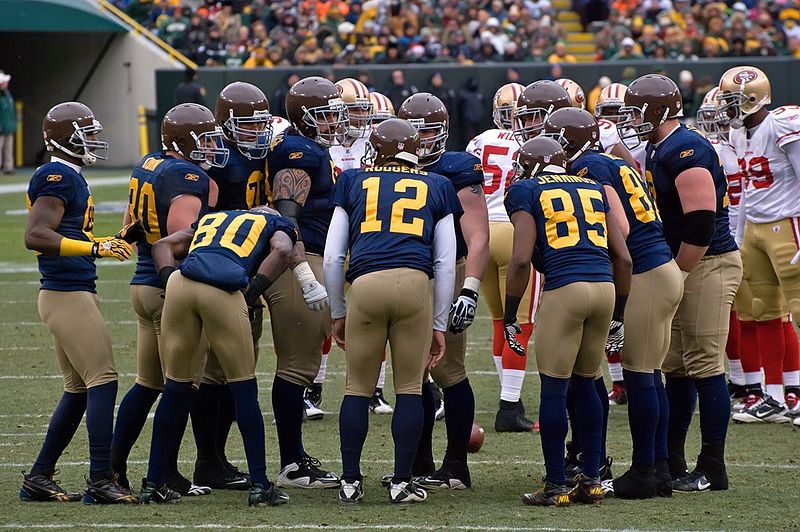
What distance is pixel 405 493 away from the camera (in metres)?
5.42

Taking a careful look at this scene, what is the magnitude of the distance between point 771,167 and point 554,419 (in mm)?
2731

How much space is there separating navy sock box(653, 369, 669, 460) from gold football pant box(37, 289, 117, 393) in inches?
96.3

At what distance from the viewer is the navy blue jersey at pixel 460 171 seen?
5.93 meters

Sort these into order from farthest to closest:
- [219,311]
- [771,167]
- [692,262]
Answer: [771,167] → [692,262] → [219,311]

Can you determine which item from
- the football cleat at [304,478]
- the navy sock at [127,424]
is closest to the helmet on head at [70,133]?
the navy sock at [127,424]

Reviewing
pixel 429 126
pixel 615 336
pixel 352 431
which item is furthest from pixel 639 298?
pixel 352 431

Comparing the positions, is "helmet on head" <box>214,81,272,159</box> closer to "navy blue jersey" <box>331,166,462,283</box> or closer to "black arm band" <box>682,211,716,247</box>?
"navy blue jersey" <box>331,166,462,283</box>

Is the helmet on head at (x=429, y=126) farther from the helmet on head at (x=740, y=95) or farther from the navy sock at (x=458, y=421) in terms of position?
the helmet on head at (x=740, y=95)

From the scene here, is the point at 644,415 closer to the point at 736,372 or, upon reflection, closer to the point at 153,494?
the point at 153,494

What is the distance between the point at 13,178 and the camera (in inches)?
910

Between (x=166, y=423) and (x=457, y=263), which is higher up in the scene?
(x=457, y=263)

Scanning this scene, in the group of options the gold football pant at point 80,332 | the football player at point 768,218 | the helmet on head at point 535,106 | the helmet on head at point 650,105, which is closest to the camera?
the gold football pant at point 80,332

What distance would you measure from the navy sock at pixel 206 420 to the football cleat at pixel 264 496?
474mm

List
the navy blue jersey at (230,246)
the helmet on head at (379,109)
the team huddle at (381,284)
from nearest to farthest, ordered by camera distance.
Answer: the navy blue jersey at (230,246) → the team huddle at (381,284) → the helmet on head at (379,109)
